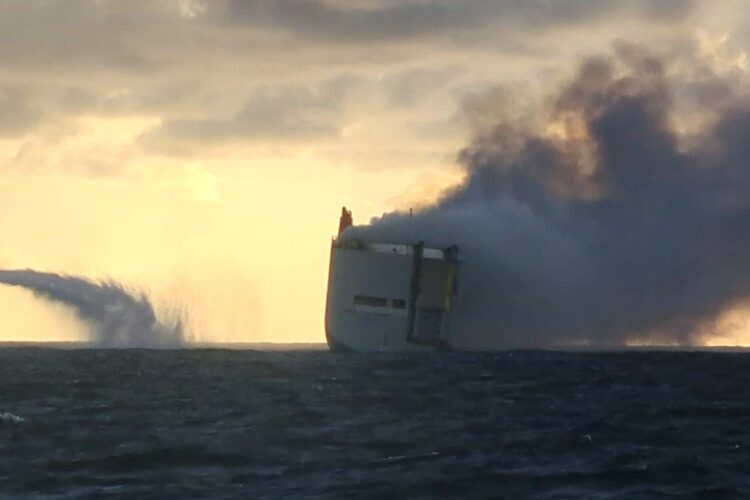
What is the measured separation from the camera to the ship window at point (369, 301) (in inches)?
4321

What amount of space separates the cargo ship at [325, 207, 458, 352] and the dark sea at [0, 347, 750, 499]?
36756 mm

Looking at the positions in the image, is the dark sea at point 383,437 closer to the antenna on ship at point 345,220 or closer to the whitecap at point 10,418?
the whitecap at point 10,418

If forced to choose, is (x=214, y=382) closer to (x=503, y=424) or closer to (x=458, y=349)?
(x=503, y=424)

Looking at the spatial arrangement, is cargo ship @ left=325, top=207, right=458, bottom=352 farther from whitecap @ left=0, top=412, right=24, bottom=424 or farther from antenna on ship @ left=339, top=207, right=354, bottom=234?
whitecap @ left=0, top=412, right=24, bottom=424

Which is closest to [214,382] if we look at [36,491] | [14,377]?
[14,377]

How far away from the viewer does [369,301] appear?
110m

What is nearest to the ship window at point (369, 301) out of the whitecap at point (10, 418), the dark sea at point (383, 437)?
the dark sea at point (383, 437)

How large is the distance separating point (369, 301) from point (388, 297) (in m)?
1.60

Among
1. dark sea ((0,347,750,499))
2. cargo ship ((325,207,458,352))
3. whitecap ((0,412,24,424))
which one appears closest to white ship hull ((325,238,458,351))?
cargo ship ((325,207,458,352))

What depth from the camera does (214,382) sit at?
71375 millimetres

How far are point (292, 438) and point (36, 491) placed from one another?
33.7 feet

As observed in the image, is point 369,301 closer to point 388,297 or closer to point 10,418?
point 388,297

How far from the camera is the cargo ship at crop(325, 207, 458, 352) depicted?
359 feet

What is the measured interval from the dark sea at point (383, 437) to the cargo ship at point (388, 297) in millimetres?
36756
